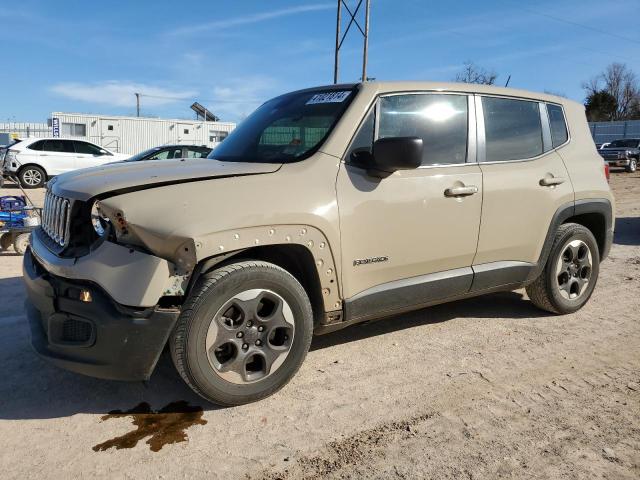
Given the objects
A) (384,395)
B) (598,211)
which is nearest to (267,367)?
(384,395)

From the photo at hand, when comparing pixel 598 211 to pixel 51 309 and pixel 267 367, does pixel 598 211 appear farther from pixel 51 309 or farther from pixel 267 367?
pixel 51 309

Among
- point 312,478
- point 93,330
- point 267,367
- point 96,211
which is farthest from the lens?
point 267,367

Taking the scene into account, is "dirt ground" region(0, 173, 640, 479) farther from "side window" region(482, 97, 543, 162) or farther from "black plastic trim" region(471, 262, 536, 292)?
"side window" region(482, 97, 543, 162)

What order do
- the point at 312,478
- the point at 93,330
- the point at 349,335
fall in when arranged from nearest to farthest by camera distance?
the point at 312,478, the point at 93,330, the point at 349,335

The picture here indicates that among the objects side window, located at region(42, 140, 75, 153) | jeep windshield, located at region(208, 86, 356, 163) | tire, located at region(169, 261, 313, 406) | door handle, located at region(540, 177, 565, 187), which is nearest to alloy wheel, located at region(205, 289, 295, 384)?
tire, located at region(169, 261, 313, 406)

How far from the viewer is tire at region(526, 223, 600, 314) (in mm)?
4418

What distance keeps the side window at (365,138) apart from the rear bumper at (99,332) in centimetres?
146

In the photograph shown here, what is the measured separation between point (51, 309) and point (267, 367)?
117 cm

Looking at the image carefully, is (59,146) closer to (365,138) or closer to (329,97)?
(329,97)

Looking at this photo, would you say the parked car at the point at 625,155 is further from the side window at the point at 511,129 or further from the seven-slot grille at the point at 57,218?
the seven-slot grille at the point at 57,218

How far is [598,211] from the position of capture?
465cm

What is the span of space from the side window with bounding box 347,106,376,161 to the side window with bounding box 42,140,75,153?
1741cm

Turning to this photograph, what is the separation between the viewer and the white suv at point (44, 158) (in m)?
17.3

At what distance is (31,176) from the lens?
17578mm
